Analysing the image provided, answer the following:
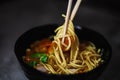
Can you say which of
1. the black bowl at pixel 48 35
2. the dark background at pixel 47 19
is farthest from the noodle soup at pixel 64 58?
the dark background at pixel 47 19

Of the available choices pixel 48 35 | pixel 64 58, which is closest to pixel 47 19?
pixel 48 35

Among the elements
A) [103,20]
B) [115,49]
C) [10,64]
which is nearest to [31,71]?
[10,64]

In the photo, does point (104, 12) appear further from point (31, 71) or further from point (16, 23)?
point (31, 71)

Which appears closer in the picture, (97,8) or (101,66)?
(101,66)

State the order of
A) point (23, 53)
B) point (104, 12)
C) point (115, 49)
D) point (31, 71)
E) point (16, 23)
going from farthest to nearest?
point (104, 12) → point (16, 23) → point (115, 49) → point (23, 53) → point (31, 71)

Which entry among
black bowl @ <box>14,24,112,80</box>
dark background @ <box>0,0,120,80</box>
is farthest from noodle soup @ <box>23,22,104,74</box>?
dark background @ <box>0,0,120,80</box>

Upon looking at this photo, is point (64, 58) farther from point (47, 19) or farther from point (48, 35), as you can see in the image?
point (47, 19)

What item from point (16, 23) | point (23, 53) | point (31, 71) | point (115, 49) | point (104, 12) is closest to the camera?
point (31, 71)

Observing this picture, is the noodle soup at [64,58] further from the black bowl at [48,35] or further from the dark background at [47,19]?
the dark background at [47,19]
